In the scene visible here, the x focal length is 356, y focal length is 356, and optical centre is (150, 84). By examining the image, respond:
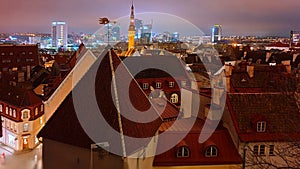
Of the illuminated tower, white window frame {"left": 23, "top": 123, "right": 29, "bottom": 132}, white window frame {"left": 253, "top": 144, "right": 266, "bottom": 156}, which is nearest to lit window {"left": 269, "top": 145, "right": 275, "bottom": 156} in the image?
white window frame {"left": 253, "top": 144, "right": 266, "bottom": 156}

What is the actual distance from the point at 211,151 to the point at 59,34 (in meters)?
191

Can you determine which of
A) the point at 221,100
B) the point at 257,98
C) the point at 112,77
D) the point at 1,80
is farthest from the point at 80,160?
the point at 1,80

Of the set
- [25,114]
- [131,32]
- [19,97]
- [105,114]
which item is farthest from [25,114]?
[131,32]

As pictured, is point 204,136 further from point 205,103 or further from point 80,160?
point 80,160

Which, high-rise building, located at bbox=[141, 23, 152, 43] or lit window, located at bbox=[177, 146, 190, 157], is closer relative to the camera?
lit window, located at bbox=[177, 146, 190, 157]

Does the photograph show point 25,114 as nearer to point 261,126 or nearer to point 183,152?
point 183,152

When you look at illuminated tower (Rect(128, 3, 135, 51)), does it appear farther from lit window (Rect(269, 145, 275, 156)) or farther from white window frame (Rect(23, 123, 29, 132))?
lit window (Rect(269, 145, 275, 156))

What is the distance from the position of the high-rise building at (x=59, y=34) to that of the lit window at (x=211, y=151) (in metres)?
180

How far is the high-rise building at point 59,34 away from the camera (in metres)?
191

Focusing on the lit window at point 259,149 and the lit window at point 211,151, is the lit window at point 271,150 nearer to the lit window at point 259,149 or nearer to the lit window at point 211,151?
the lit window at point 259,149

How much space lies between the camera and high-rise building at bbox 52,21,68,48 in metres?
191

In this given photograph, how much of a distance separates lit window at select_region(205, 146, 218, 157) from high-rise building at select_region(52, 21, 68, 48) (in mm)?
180358

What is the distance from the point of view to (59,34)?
198 metres

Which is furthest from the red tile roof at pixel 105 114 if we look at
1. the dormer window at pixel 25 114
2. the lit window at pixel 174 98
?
the lit window at pixel 174 98
